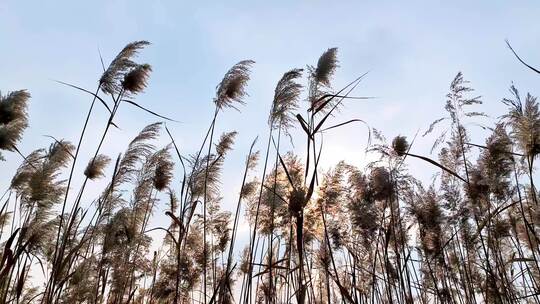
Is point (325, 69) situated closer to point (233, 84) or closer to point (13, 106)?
point (233, 84)

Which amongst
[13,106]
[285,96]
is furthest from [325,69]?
[13,106]

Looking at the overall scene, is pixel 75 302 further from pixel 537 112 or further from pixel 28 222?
pixel 537 112

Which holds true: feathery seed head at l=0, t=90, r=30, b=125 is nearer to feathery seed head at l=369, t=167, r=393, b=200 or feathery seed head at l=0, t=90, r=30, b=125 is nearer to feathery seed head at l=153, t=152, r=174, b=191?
feathery seed head at l=153, t=152, r=174, b=191

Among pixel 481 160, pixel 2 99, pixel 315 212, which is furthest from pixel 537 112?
pixel 2 99

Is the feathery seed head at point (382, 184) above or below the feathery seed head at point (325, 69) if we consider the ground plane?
below

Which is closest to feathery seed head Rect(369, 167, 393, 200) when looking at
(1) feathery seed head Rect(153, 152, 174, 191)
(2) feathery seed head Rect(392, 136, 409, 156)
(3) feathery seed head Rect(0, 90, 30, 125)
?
(2) feathery seed head Rect(392, 136, 409, 156)

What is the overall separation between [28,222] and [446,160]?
439 cm

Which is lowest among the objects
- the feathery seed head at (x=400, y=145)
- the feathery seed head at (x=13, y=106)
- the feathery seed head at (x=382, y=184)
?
the feathery seed head at (x=382, y=184)

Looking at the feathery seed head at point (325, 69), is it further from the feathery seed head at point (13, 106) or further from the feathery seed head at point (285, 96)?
the feathery seed head at point (13, 106)

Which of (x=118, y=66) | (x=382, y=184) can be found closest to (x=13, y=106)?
(x=118, y=66)

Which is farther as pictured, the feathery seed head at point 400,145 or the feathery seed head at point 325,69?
the feathery seed head at point 400,145

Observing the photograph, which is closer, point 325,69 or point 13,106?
point 325,69

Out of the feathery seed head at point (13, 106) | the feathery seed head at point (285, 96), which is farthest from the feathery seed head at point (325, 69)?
the feathery seed head at point (13, 106)

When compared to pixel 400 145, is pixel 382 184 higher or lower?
lower
